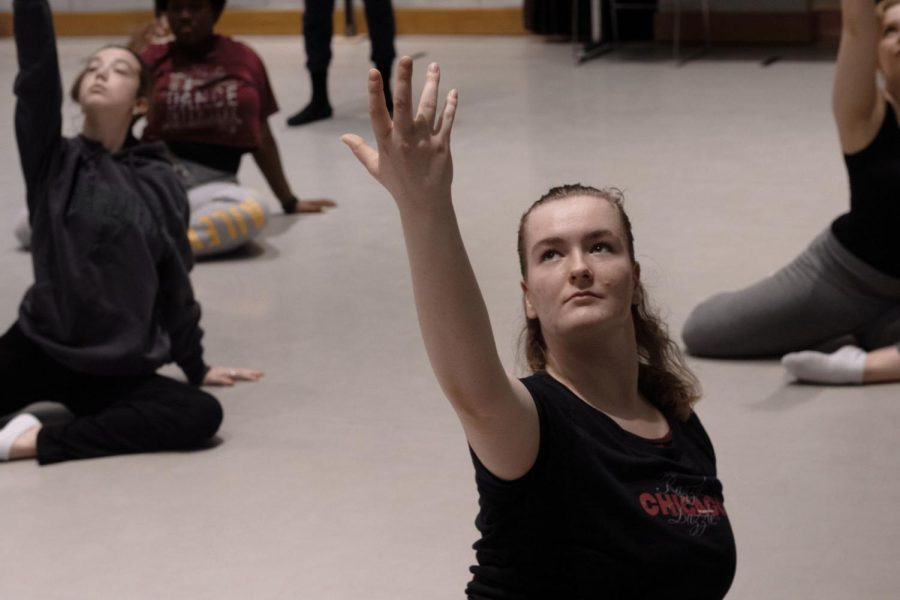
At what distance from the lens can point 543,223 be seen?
1.72 m

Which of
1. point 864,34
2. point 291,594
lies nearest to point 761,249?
point 864,34

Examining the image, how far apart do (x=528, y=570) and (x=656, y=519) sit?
0.51 feet

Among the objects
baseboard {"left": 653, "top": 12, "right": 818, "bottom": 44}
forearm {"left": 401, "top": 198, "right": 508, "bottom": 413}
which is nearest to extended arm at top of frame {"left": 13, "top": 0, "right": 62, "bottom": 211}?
forearm {"left": 401, "top": 198, "right": 508, "bottom": 413}

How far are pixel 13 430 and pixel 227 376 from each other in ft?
1.80

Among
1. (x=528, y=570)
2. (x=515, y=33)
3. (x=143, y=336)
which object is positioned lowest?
(x=515, y=33)

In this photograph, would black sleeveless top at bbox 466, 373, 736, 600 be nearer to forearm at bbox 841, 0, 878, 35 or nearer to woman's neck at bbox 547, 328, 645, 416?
woman's neck at bbox 547, 328, 645, 416

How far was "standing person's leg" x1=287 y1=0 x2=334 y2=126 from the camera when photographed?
22.1 feet

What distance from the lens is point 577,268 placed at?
1.66 meters

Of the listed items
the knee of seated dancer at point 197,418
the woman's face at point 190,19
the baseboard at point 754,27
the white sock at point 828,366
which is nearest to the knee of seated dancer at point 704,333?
the white sock at point 828,366

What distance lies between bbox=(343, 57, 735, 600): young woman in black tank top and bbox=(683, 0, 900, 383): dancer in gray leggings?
1.56m

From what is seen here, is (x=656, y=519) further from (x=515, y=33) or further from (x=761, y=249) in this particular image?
(x=515, y=33)

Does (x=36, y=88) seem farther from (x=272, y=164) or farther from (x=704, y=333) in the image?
(x=272, y=164)

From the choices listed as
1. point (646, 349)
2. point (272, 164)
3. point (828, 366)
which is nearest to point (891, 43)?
point (828, 366)

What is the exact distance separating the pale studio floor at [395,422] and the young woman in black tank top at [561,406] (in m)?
0.81
